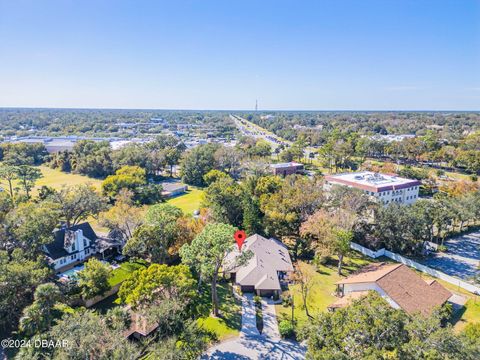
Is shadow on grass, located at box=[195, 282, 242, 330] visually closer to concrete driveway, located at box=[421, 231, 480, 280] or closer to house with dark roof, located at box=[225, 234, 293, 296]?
house with dark roof, located at box=[225, 234, 293, 296]

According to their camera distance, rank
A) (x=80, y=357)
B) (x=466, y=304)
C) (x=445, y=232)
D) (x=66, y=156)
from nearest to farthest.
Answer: (x=80, y=357), (x=466, y=304), (x=445, y=232), (x=66, y=156)

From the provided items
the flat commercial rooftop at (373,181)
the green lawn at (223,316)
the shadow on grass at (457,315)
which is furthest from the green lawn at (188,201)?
the shadow on grass at (457,315)

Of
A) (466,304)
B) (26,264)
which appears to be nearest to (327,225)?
(466,304)

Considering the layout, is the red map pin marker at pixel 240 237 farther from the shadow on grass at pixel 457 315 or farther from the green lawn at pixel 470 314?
the green lawn at pixel 470 314

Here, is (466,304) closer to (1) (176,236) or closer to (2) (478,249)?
(2) (478,249)

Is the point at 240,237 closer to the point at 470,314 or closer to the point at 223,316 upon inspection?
the point at 223,316
